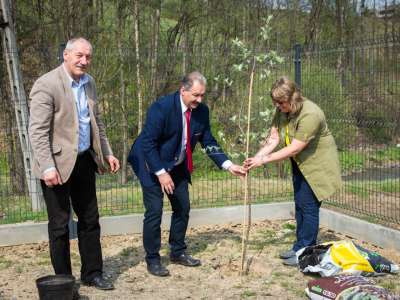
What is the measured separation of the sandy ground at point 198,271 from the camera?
16.2 feet

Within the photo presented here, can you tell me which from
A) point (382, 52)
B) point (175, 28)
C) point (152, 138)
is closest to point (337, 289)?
point (152, 138)

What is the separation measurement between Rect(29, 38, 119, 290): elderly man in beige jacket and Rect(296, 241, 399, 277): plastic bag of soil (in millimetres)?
1887

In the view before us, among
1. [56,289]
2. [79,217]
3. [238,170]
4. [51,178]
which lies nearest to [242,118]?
[238,170]

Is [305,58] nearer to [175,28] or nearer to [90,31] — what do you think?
[90,31]

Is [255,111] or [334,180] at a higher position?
[255,111]

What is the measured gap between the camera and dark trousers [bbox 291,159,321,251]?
→ 5438mm

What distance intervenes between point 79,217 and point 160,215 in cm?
78

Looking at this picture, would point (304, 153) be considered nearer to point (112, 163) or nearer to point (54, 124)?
point (112, 163)

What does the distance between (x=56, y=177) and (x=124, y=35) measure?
7345 millimetres

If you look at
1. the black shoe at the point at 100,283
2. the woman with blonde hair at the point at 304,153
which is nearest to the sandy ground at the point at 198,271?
the black shoe at the point at 100,283

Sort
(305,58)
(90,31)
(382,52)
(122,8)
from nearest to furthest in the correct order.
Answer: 1. (382,52)
2. (305,58)
3. (90,31)
4. (122,8)

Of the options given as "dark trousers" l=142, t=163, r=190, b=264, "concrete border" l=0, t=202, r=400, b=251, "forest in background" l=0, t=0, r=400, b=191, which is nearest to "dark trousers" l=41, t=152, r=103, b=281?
"dark trousers" l=142, t=163, r=190, b=264

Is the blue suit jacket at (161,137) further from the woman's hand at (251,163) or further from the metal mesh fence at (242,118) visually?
the metal mesh fence at (242,118)

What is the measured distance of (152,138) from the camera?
5.09 meters
